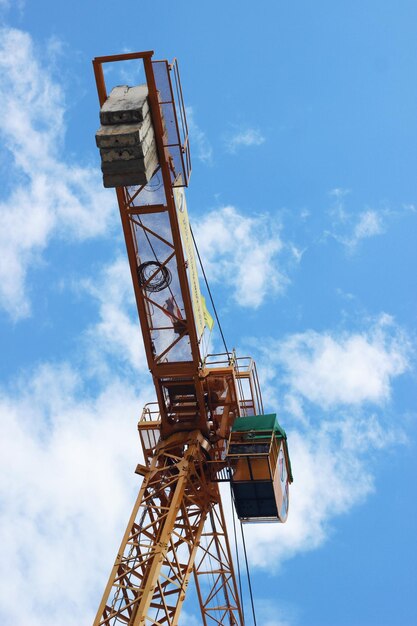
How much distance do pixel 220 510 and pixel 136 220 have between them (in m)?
9.42

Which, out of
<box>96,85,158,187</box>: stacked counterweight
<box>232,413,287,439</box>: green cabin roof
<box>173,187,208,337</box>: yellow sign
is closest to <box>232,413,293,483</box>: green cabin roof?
<box>232,413,287,439</box>: green cabin roof

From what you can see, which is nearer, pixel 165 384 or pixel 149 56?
pixel 149 56

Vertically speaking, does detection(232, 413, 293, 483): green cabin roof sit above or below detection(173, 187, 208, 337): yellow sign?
below

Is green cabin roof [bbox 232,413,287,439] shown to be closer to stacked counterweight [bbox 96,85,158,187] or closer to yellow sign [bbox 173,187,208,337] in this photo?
yellow sign [bbox 173,187,208,337]

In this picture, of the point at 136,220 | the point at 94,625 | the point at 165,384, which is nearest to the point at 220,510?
the point at 165,384

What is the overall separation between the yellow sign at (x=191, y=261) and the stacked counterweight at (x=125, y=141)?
2.57m

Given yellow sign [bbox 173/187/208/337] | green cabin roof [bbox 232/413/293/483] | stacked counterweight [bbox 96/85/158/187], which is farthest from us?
green cabin roof [bbox 232/413/293/483]

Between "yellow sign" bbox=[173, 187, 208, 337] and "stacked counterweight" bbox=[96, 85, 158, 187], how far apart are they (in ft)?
8.44

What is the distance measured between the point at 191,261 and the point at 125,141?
5472 millimetres

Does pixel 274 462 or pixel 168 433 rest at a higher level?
pixel 168 433

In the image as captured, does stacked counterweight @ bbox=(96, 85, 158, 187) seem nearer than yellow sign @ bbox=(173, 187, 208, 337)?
Yes

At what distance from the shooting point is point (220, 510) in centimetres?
2778

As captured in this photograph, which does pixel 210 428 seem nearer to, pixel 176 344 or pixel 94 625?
pixel 176 344

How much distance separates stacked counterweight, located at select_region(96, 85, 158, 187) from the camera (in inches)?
828
